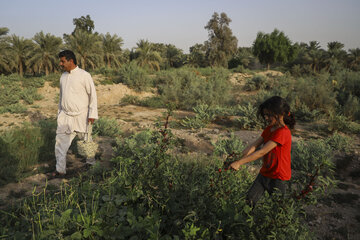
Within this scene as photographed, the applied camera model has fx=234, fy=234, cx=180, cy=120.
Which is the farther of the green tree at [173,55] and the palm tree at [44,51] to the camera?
the green tree at [173,55]

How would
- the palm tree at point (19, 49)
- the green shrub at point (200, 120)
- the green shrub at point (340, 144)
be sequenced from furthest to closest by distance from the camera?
the palm tree at point (19, 49)
the green shrub at point (200, 120)
the green shrub at point (340, 144)

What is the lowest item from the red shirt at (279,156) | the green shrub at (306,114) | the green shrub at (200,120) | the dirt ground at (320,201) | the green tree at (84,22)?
the dirt ground at (320,201)

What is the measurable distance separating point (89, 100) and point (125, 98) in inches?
336

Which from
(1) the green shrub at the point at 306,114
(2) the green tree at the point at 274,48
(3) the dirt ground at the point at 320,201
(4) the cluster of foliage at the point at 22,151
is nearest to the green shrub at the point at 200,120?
(3) the dirt ground at the point at 320,201

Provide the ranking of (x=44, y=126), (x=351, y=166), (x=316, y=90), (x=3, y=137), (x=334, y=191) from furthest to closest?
(x=316, y=90)
(x=44, y=126)
(x=351, y=166)
(x=3, y=137)
(x=334, y=191)

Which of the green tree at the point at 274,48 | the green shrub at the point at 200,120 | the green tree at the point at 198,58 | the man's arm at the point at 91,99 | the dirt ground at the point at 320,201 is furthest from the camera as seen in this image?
the green tree at the point at 198,58

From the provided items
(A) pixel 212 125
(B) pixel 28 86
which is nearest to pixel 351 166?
(A) pixel 212 125

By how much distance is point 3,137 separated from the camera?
13.4 ft

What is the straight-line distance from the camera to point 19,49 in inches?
837

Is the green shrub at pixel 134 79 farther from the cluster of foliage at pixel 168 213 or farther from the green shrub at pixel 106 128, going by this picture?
the cluster of foliage at pixel 168 213

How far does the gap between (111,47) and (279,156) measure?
29132mm

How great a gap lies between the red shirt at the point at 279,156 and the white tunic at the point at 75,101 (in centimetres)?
266

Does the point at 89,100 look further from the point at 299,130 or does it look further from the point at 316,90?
the point at 316,90

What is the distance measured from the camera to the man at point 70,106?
3457 millimetres
